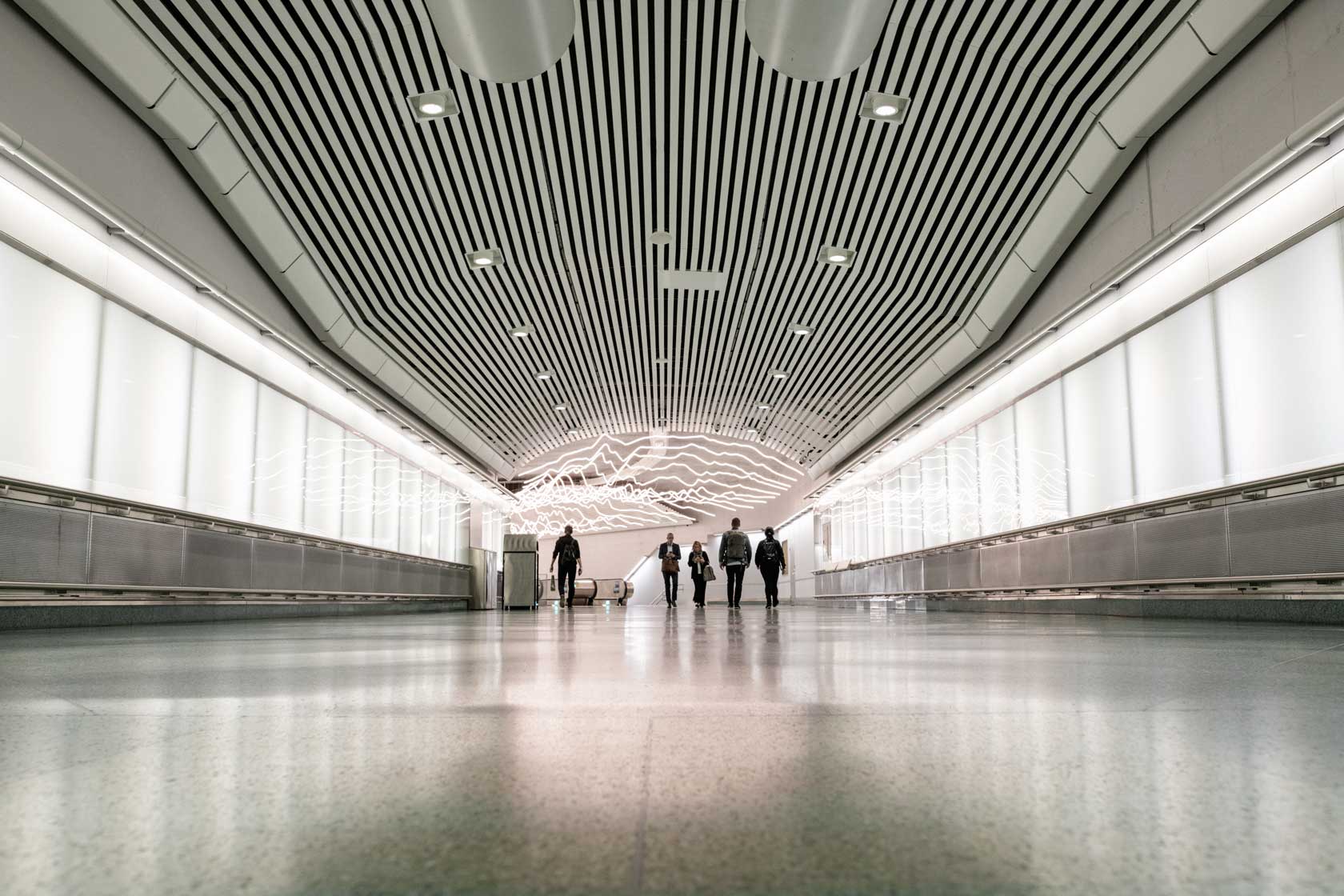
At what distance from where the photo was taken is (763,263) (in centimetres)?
1405

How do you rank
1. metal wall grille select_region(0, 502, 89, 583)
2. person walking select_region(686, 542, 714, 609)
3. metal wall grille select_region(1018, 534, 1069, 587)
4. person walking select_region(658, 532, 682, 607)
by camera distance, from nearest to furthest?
metal wall grille select_region(0, 502, 89, 583)
metal wall grille select_region(1018, 534, 1069, 587)
person walking select_region(686, 542, 714, 609)
person walking select_region(658, 532, 682, 607)

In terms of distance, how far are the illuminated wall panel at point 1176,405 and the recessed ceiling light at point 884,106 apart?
3.70 metres

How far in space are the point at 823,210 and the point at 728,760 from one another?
11.7m

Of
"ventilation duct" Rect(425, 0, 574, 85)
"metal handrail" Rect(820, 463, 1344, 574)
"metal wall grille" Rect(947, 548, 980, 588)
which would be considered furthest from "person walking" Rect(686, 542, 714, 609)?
"ventilation duct" Rect(425, 0, 574, 85)

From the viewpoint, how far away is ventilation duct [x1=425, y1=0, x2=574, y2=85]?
6.84 meters

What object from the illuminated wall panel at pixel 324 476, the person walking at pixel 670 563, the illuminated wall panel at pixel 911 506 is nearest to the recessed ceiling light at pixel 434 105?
the illuminated wall panel at pixel 324 476

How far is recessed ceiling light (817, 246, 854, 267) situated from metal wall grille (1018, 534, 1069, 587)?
4947mm

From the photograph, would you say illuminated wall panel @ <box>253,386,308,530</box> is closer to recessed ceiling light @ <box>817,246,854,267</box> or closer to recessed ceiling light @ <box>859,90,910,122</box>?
recessed ceiling light @ <box>817,246,854,267</box>

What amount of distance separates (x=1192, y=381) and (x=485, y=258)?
932 centimetres

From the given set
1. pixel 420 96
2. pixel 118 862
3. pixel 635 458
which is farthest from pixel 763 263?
pixel 635 458

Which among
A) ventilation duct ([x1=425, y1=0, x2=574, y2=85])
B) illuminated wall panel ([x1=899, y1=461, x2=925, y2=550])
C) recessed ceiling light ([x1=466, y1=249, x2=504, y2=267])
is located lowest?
illuminated wall panel ([x1=899, y1=461, x2=925, y2=550])

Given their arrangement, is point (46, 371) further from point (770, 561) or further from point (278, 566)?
point (770, 561)

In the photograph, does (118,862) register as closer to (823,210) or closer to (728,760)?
(728,760)

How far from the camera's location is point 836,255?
13.3 meters
